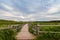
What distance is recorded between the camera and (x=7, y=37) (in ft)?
28.2

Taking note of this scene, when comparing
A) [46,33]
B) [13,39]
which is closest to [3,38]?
[13,39]

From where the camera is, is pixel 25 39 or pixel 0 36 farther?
pixel 25 39

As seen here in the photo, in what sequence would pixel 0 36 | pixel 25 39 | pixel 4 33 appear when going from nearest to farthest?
pixel 0 36, pixel 4 33, pixel 25 39

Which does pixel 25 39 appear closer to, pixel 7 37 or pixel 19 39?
pixel 19 39

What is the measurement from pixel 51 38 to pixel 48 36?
6.6 inches

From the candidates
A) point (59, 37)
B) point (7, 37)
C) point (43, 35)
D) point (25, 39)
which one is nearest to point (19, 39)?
point (25, 39)

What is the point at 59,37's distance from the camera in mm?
8195

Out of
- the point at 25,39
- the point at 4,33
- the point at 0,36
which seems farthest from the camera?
the point at 25,39

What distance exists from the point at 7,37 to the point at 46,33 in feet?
6.28

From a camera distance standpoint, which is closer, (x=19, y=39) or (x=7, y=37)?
(x=7, y=37)

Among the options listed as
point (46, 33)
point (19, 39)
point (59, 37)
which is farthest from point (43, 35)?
point (19, 39)

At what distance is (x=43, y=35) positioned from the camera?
8336 millimetres

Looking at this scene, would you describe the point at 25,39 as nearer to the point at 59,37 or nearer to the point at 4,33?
the point at 4,33

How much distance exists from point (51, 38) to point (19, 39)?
1.90 metres
